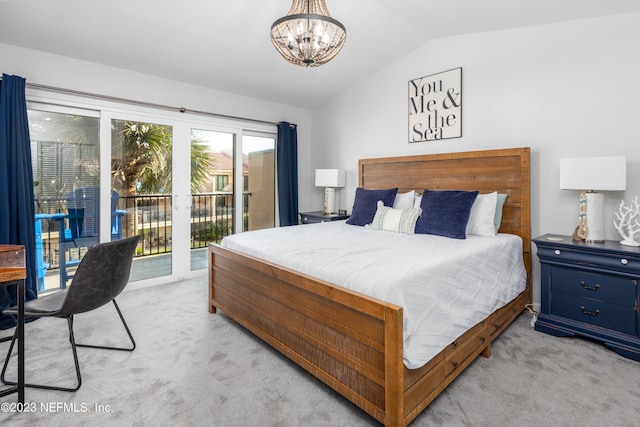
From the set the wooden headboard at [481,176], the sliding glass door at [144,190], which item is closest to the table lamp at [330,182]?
the wooden headboard at [481,176]

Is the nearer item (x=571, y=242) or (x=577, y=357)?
(x=577, y=357)

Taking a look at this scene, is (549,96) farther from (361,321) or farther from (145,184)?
(145,184)

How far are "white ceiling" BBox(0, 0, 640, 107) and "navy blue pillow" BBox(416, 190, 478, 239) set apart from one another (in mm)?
1619

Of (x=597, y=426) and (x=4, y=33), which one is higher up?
(x=4, y=33)

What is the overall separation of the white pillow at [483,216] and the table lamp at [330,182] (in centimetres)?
203

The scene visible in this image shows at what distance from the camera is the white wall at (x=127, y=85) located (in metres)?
3.00

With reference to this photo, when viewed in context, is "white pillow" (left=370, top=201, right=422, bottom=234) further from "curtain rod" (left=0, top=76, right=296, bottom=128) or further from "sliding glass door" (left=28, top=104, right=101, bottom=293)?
"sliding glass door" (left=28, top=104, right=101, bottom=293)

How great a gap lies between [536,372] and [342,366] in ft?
4.19

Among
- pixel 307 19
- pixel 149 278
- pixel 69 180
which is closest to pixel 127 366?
pixel 149 278

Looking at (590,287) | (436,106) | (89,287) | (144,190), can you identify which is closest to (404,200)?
(436,106)

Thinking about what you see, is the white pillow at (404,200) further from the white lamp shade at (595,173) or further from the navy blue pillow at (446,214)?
the white lamp shade at (595,173)

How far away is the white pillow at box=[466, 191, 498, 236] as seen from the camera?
291 cm

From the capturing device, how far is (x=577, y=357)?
2.23m

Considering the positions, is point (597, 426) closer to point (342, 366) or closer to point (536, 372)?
point (536, 372)
